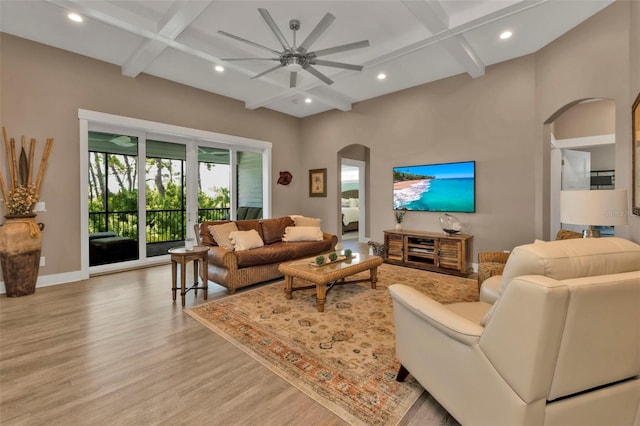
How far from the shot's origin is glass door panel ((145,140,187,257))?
5309 millimetres

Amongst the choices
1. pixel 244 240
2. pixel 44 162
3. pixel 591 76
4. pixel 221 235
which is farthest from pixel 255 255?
pixel 591 76

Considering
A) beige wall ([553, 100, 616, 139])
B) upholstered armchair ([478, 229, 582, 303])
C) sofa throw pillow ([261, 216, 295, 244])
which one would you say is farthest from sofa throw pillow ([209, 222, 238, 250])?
beige wall ([553, 100, 616, 139])

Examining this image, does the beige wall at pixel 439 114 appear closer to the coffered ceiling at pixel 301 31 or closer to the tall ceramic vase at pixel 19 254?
the coffered ceiling at pixel 301 31

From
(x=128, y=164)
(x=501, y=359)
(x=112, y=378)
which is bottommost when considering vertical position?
(x=112, y=378)

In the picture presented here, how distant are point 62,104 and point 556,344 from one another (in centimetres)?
577

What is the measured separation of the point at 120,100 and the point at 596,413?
6.07 metres

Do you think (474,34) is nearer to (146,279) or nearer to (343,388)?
(343,388)

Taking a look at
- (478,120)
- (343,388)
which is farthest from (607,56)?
(343,388)

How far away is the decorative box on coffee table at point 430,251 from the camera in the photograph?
4527 millimetres

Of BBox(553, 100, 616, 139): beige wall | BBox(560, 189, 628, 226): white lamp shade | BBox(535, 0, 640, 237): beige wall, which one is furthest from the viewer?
BBox(553, 100, 616, 139): beige wall

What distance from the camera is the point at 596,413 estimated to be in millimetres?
1301

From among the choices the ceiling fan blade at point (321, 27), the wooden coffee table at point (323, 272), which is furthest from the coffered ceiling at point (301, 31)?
the wooden coffee table at point (323, 272)

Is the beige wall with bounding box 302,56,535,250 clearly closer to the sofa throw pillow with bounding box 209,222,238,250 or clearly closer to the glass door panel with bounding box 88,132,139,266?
the sofa throw pillow with bounding box 209,222,238,250

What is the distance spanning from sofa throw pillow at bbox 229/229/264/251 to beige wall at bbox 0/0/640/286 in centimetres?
240
